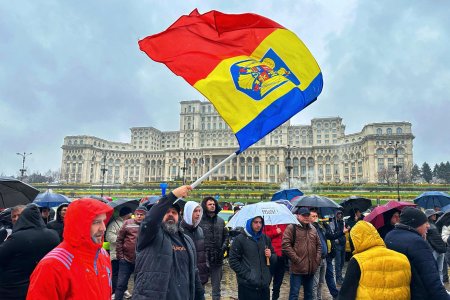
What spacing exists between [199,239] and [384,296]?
2755mm

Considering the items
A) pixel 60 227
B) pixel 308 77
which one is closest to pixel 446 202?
pixel 308 77

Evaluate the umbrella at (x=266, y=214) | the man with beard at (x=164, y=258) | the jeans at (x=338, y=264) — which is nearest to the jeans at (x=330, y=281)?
the jeans at (x=338, y=264)

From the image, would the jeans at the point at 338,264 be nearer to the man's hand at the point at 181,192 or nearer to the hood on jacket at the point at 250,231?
the hood on jacket at the point at 250,231

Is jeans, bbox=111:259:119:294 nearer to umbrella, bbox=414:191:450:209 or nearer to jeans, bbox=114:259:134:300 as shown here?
jeans, bbox=114:259:134:300

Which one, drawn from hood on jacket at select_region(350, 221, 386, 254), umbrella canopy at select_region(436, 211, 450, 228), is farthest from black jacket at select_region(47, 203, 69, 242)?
umbrella canopy at select_region(436, 211, 450, 228)

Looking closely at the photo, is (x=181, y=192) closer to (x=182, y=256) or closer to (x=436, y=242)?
(x=182, y=256)

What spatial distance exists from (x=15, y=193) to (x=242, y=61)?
495 centimetres

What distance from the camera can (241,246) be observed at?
14.7ft

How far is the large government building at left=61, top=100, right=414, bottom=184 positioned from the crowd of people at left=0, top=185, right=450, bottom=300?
7618 centimetres

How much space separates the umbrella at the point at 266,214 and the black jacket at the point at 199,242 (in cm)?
51

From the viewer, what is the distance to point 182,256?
3139 millimetres

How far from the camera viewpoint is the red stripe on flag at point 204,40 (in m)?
4.28

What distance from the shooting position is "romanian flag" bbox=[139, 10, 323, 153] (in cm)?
407

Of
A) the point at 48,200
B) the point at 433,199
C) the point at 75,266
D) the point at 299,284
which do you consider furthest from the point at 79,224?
the point at 433,199
